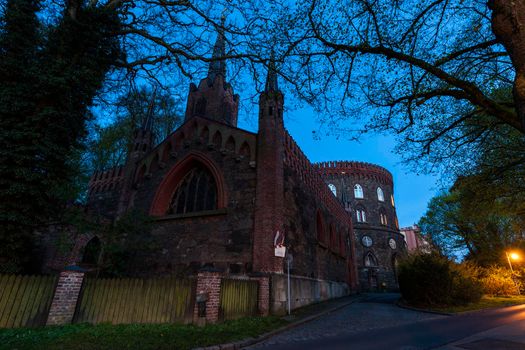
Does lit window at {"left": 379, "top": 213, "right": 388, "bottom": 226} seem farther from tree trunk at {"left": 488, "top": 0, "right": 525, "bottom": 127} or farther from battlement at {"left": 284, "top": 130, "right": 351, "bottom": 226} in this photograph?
tree trunk at {"left": 488, "top": 0, "right": 525, "bottom": 127}

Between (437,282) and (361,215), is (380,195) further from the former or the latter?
(437,282)

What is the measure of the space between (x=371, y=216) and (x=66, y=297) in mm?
35892

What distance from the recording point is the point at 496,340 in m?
6.22

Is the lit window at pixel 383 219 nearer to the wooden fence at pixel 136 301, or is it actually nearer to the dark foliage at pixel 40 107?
the wooden fence at pixel 136 301

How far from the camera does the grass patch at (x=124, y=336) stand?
5.07 m

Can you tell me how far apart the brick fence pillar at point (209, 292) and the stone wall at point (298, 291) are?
2589 mm

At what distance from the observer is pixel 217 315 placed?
782cm

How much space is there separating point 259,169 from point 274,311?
18.4 feet

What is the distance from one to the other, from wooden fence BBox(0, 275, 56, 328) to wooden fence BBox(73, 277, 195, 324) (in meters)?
0.76

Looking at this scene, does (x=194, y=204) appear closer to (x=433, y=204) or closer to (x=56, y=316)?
(x=56, y=316)

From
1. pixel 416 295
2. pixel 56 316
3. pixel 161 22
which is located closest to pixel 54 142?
pixel 56 316

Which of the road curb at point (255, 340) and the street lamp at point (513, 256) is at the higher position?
the street lamp at point (513, 256)

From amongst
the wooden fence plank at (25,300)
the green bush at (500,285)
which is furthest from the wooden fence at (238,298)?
the green bush at (500,285)

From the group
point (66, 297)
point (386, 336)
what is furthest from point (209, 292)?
point (386, 336)
